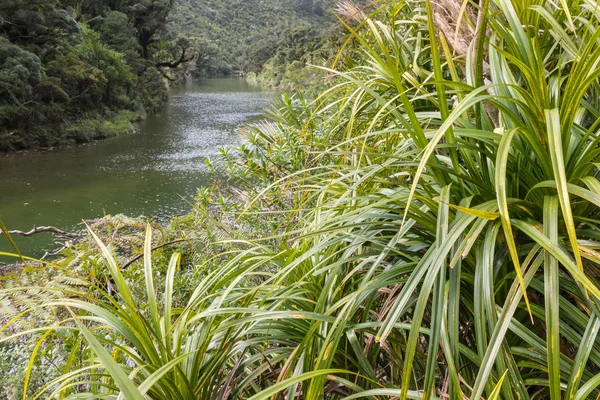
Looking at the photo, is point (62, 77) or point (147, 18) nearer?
point (62, 77)

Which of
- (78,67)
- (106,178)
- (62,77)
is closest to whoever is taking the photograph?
(106,178)

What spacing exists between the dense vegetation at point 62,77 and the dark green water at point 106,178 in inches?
42.4

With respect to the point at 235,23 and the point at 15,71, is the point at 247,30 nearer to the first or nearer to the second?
the point at 235,23

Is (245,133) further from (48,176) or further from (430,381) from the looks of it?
(48,176)

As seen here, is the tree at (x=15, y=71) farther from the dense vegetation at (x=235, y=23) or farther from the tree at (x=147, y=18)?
the dense vegetation at (x=235, y=23)

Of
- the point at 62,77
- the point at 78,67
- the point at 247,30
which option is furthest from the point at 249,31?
the point at 62,77

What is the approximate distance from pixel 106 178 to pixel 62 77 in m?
7.45

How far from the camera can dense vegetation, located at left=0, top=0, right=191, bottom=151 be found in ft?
46.1

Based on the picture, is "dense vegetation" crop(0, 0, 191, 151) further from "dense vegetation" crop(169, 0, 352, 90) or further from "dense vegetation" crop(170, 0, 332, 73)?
"dense vegetation" crop(170, 0, 332, 73)

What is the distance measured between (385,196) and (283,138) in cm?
251

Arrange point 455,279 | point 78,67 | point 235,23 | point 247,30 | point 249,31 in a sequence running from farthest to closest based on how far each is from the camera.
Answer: point 235,23, point 247,30, point 249,31, point 78,67, point 455,279

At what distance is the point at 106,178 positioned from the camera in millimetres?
11914

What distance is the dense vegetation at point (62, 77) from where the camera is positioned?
14.0 metres

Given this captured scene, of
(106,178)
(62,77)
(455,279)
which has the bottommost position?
(106,178)
